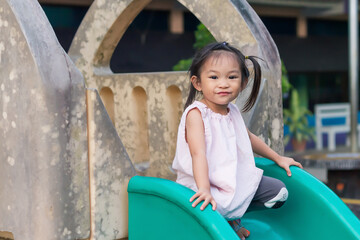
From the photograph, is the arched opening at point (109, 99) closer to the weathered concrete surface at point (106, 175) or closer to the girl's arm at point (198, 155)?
the weathered concrete surface at point (106, 175)

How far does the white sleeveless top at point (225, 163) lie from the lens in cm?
229

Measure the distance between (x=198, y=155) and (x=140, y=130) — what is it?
4.28ft

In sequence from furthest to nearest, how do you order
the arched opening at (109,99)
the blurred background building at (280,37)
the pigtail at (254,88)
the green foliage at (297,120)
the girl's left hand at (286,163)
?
the green foliage at (297,120) < the blurred background building at (280,37) < the arched opening at (109,99) < the girl's left hand at (286,163) < the pigtail at (254,88)

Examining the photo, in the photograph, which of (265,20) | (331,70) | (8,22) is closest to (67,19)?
(265,20)

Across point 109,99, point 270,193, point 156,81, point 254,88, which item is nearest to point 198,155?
point 270,193

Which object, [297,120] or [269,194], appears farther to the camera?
[297,120]

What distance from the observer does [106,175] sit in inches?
93.8

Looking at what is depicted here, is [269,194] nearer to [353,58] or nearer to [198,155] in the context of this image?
[198,155]

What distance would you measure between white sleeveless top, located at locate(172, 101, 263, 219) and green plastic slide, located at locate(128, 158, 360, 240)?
153mm

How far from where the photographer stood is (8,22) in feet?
7.55

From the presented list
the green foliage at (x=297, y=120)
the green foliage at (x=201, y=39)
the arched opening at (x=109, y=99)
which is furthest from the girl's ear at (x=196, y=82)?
the green foliage at (x=297, y=120)

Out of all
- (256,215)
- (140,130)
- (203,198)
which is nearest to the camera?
(203,198)

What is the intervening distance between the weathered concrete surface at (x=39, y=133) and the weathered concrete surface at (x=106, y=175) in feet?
0.10

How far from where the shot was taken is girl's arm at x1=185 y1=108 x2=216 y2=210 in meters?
2.11
